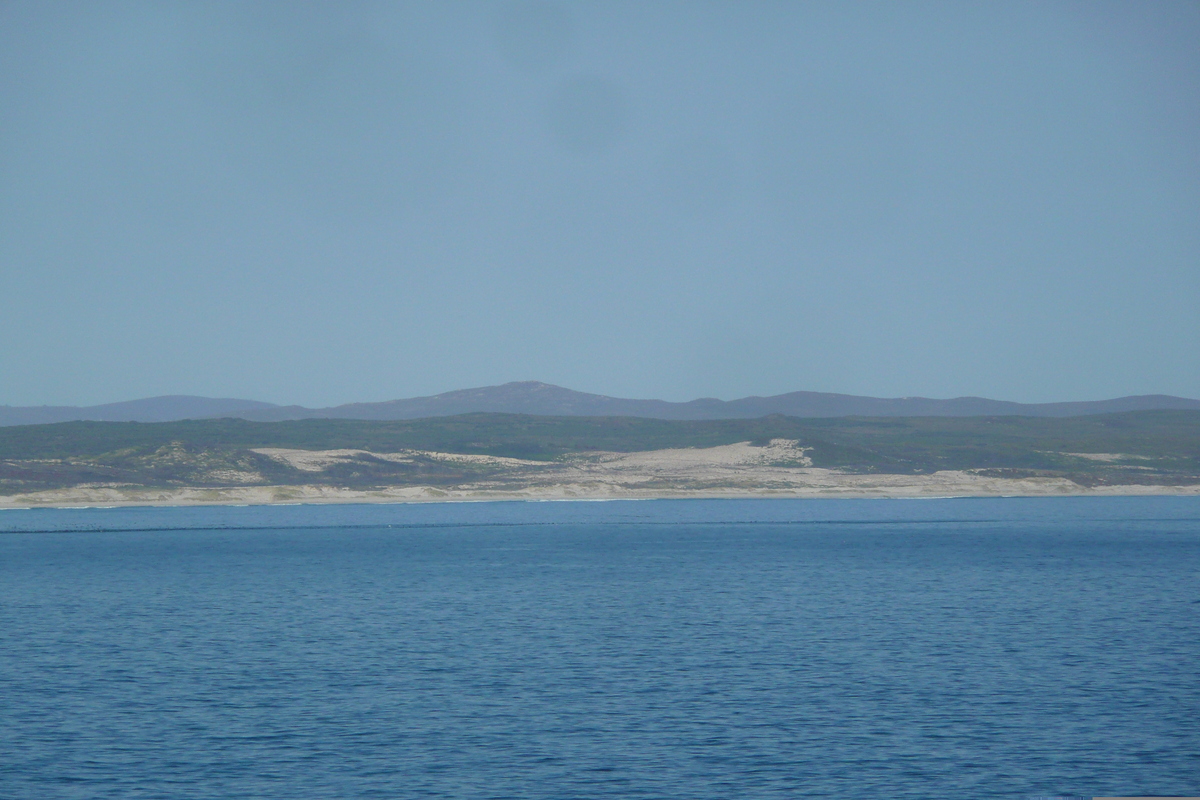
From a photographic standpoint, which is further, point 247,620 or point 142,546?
point 142,546

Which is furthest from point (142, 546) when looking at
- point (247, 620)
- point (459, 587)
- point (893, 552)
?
point (893, 552)

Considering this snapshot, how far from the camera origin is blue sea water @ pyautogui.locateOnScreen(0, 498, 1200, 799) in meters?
29.5

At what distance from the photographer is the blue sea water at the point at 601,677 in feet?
96.9

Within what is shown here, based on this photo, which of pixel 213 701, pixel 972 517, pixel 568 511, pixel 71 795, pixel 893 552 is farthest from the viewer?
pixel 568 511

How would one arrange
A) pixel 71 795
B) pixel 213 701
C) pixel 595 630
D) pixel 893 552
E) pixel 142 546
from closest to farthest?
pixel 71 795 → pixel 213 701 → pixel 595 630 → pixel 893 552 → pixel 142 546

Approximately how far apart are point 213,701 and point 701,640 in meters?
20.7

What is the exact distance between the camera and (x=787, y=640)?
50688mm

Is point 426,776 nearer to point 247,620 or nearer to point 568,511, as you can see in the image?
point 247,620

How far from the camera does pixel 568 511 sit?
610ft

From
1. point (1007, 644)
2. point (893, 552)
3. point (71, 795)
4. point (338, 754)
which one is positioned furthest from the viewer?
point (893, 552)

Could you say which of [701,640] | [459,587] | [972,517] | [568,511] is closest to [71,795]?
[701,640]

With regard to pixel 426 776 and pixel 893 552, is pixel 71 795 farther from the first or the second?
pixel 893 552

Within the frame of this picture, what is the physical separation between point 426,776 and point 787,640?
24.4 meters

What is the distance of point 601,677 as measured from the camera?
42.2m
